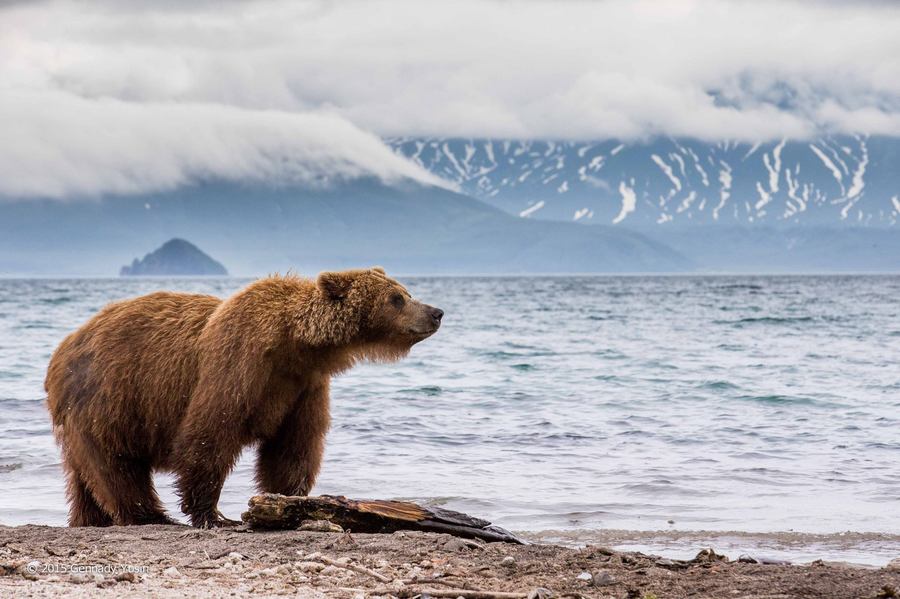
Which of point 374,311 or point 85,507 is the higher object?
point 374,311

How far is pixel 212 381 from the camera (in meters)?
8.38

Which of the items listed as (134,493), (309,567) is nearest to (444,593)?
(309,567)

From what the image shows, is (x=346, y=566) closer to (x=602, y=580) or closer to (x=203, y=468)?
(x=602, y=580)

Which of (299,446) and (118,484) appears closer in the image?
(299,446)

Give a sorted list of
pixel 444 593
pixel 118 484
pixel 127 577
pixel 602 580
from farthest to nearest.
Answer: pixel 118 484 < pixel 602 580 < pixel 127 577 < pixel 444 593

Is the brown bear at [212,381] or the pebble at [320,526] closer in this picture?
the pebble at [320,526]

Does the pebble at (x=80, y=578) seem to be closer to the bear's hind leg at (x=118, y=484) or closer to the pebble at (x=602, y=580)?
the bear's hind leg at (x=118, y=484)

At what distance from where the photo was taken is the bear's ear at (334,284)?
864 cm

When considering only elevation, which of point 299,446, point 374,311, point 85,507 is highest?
point 374,311

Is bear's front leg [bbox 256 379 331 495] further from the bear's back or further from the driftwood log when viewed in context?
the bear's back

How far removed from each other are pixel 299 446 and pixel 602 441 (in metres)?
7.14

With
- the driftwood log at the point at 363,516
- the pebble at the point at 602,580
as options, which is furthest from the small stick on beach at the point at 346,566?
the pebble at the point at 602,580

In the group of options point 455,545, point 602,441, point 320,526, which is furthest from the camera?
point 602,441

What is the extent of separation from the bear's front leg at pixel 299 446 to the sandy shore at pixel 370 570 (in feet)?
1.96
